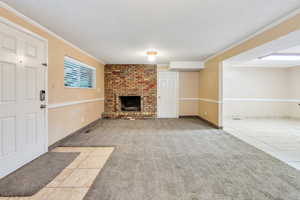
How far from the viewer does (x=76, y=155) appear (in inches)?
119

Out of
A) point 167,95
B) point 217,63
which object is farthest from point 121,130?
point 217,63

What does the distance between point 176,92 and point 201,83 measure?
111cm

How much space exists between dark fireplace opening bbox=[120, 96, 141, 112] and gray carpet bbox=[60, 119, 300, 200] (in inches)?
143

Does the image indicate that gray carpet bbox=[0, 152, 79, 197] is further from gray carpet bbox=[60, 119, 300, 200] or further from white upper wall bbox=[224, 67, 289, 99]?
white upper wall bbox=[224, 67, 289, 99]

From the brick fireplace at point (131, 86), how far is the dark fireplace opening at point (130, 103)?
161 mm

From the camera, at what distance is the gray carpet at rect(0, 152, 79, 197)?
6.42ft

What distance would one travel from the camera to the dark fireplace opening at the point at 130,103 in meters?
7.40

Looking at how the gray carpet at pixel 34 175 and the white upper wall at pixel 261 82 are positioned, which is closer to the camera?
the gray carpet at pixel 34 175

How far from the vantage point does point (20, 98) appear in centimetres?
254

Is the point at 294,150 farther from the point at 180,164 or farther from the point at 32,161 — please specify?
the point at 32,161

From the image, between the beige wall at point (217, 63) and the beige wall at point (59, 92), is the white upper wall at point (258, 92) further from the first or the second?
the beige wall at point (59, 92)

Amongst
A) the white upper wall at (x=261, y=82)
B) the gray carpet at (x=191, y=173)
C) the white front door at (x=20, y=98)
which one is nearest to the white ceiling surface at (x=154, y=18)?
the white front door at (x=20, y=98)

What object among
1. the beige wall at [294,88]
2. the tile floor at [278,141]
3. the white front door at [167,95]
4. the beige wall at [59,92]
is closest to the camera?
the tile floor at [278,141]

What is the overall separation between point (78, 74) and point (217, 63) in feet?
13.7
